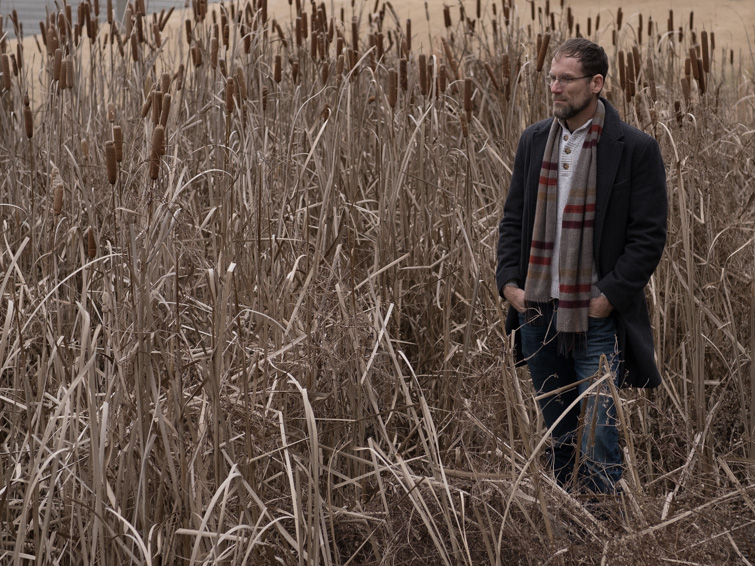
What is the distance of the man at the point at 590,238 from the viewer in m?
2.09

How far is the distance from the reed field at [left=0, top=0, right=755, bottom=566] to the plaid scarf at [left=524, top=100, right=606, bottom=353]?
162 millimetres

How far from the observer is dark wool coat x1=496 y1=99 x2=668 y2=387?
209 centimetres

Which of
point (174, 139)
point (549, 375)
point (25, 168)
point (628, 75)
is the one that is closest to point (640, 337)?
point (549, 375)

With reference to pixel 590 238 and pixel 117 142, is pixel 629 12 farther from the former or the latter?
pixel 117 142

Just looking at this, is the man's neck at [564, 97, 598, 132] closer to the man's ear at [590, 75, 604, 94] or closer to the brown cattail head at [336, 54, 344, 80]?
the man's ear at [590, 75, 604, 94]

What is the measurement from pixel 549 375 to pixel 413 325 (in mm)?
482

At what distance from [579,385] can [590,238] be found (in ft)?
1.11

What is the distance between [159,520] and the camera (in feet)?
6.03

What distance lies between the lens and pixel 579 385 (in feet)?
7.34

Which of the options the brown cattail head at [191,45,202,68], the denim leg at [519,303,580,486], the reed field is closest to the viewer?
the reed field

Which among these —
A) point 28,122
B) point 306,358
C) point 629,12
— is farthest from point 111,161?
point 629,12

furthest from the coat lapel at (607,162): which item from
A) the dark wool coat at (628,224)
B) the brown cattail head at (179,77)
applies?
the brown cattail head at (179,77)

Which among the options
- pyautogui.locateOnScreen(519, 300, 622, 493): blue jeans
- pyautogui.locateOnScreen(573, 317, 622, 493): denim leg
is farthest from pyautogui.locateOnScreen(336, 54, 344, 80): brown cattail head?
pyautogui.locateOnScreen(573, 317, 622, 493): denim leg

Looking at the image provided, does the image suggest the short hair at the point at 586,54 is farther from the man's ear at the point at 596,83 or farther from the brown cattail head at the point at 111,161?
the brown cattail head at the point at 111,161
